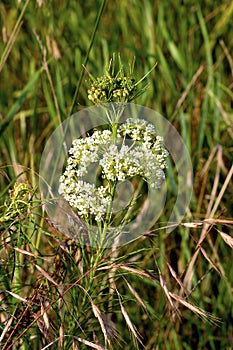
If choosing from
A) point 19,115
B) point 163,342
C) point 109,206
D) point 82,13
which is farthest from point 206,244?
point 82,13

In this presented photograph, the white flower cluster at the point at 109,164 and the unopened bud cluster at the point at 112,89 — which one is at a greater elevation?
the unopened bud cluster at the point at 112,89

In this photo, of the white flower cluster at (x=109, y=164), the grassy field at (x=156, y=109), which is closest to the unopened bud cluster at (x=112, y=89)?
the white flower cluster at (x=109, y=164)

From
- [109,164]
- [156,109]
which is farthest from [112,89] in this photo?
[156,109]

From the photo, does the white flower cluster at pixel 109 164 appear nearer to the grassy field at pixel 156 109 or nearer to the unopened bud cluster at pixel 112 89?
the unopened bud cluster at pixel 112 89

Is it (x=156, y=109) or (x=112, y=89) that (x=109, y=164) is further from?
(x=156, y=109)

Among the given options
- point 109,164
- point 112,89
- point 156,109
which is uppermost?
point 156,109

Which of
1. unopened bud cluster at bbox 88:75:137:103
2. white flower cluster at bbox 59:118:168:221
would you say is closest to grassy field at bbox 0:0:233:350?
white flower cluster at bbox 59:118:168:221

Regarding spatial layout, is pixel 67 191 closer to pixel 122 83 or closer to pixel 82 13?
pixel 122 83

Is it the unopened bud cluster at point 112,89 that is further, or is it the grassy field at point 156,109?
the grassy field at point 156,109

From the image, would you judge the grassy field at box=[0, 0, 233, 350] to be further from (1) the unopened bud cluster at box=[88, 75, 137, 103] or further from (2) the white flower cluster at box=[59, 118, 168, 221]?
(1) the unopened bud cluster at box=[88, 75, 137, 103]
